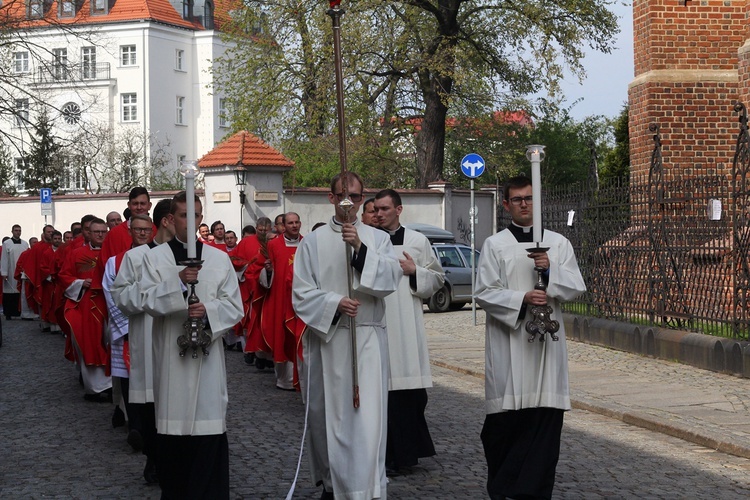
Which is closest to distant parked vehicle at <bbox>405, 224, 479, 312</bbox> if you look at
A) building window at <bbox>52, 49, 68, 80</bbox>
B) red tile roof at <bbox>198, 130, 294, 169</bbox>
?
red tile roof at <bbox>198, 130, 294, 169</bbox>

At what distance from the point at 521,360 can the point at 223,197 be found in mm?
22003

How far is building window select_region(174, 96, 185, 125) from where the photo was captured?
239ft

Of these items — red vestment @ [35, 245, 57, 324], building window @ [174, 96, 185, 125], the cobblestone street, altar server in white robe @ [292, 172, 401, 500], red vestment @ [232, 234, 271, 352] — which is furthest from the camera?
building window @ [174, 96, 185, 125]

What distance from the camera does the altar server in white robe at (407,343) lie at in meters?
8.67

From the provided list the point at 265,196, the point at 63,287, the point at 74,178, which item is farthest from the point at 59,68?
the point at 74,178

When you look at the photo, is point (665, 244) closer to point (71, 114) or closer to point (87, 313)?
point (87, 313)

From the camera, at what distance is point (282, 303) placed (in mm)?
13672

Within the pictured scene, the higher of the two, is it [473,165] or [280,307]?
[473,165]

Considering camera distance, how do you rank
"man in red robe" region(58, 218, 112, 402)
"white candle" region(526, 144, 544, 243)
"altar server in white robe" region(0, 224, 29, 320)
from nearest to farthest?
"white candle" region(526, 144, 544, 243) < "man in red robe" region(58, 218, 112, 402) < "altar server in white robe" region(0, 224, 29, 320)

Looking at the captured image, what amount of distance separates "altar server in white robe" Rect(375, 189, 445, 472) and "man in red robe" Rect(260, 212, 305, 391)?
3.74 m

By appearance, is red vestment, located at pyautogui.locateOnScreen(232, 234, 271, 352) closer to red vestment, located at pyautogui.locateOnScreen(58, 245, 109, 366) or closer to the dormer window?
red vestment, located at pyautogui.locateOnScreen(58, 245, 109, 366)

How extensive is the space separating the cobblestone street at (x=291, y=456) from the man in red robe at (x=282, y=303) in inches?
11.4

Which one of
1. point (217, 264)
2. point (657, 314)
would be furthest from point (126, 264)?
point (657, 314)

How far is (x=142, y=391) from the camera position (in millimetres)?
8133
